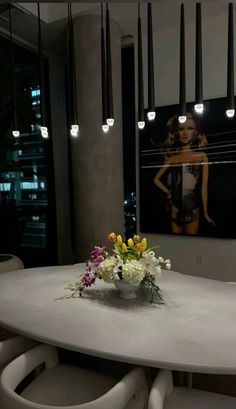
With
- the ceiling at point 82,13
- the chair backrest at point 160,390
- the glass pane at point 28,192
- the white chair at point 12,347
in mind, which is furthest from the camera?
the glass pane at point 28,192

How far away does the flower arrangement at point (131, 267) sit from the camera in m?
1.83

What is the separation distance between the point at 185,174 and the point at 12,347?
3130 millimetres

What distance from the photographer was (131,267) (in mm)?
1816

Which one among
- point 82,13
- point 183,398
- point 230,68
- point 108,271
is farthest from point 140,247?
point 82,13

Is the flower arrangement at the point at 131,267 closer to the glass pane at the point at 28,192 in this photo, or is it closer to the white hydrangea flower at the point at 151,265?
the white hydrangea flower at the point at 151,265

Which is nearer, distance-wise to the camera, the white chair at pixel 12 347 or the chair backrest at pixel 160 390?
the chair backrest at pixel 160 390

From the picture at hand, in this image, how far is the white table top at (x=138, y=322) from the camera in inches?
51.8

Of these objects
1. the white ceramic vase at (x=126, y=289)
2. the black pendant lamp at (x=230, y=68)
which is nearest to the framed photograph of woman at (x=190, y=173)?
the black pendant lamp at (x=230, y=68)

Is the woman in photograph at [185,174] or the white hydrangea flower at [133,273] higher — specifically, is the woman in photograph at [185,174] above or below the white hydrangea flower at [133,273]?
above

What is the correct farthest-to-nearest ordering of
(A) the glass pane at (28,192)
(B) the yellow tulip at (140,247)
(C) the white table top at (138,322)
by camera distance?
(A) the glass pane at (28,192) < (B) the yellow tulip at (140,247) < (C) the white table top at (138,322)

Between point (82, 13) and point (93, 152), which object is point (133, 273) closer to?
point (93, 152)

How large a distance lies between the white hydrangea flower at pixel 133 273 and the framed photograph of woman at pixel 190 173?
7.95 feet

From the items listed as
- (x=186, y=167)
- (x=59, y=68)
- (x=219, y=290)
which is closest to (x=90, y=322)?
(x=219, y=290)

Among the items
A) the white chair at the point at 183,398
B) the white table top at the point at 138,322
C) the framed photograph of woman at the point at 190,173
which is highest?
the framed photograph of woman at the point at 190,173
